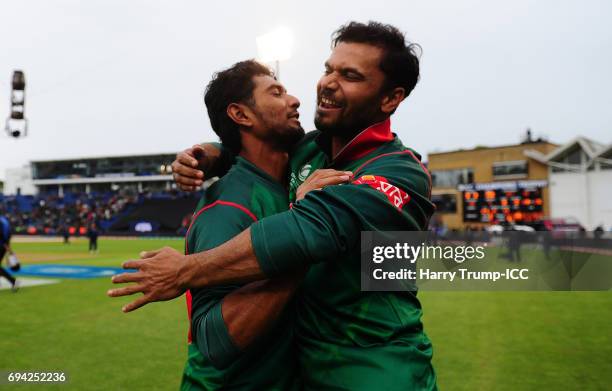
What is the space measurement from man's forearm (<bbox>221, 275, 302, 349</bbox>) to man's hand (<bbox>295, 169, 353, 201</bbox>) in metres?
0.33

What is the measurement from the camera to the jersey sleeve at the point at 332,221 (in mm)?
1555

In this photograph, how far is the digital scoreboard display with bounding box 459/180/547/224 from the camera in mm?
A: 28625

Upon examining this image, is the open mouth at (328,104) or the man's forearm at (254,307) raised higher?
the open mouth at (328,104)

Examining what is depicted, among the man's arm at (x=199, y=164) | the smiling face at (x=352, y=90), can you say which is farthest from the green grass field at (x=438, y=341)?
the smiling face at (x=352, y=90)

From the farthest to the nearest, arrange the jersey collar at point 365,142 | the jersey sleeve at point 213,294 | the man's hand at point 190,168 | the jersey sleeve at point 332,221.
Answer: the man's hand at point 190,168 < the jersey collar at point 365,142 < the jersey sleeve at point 213,294 < the jersey sleeve at point 332,221

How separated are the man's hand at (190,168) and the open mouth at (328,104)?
29.1 inches

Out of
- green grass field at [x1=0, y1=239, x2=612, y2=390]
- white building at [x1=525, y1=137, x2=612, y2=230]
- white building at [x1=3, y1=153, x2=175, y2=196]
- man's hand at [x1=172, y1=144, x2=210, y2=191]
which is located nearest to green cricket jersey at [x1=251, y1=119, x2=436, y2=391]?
man's hand at [x1=172, y1=144, x2=210, y2=191]

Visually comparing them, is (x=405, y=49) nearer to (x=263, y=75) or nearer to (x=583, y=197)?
(x=263, y=75)

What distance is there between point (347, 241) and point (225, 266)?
16.5 inches

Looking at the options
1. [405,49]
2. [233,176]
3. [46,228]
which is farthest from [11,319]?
[46,228]

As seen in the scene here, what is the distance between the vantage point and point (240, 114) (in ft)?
7.98

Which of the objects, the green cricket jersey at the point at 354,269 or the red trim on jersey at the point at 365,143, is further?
the red trim on jersey at the point at 365,143

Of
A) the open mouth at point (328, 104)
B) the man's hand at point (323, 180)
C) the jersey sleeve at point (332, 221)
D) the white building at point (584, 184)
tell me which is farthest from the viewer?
the white building at point (584, 184)

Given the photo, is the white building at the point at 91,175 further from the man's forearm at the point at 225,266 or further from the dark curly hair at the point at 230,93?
the man's forearm at the point at 225,266
